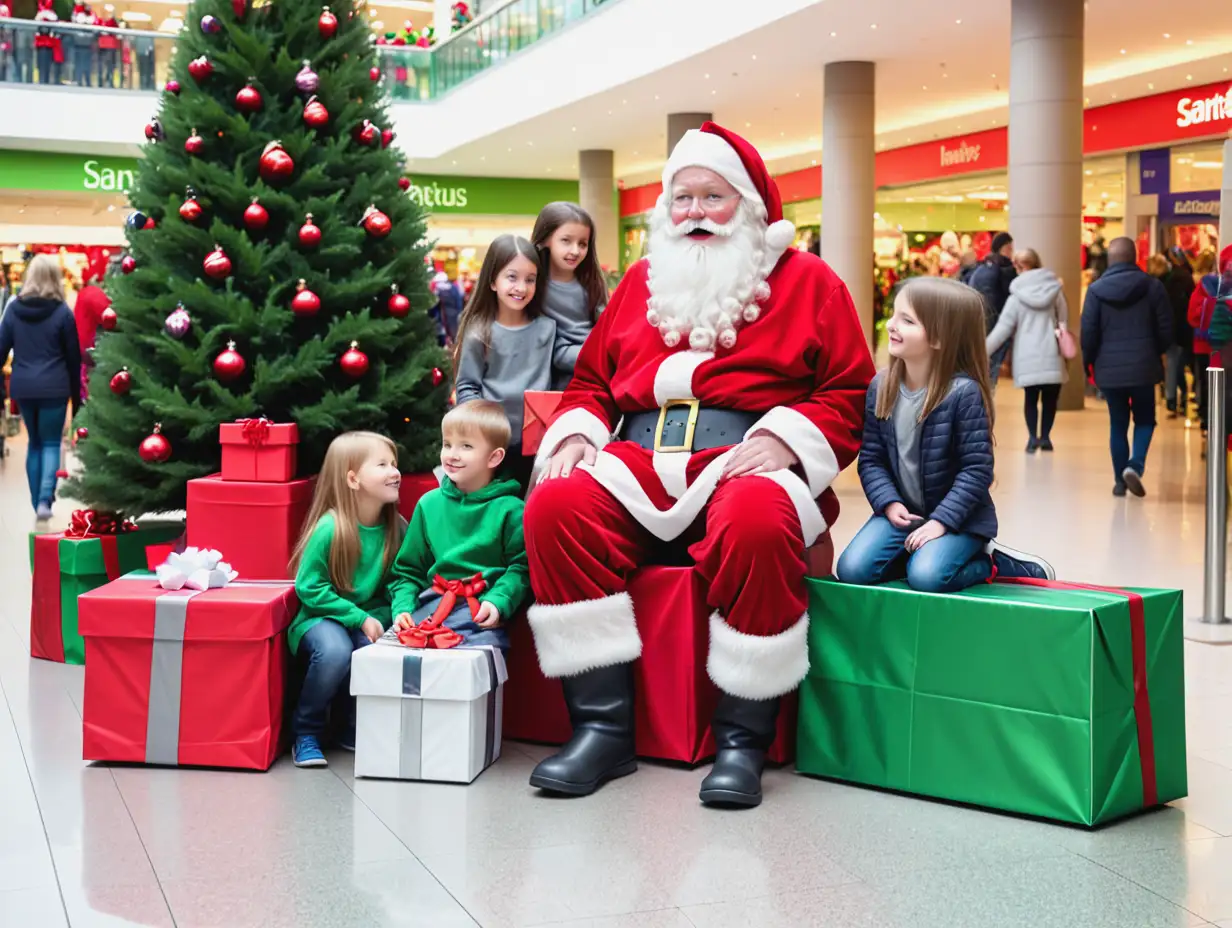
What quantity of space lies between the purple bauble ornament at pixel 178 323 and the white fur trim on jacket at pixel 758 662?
2290 millimetres

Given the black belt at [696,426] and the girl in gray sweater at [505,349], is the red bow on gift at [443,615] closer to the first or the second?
the black belt at [696,426]

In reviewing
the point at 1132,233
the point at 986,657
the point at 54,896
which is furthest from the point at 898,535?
the point at 1132,233

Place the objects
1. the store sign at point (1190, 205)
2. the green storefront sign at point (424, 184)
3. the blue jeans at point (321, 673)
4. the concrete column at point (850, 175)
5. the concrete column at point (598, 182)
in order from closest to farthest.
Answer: the blue jeans at point (321, 673)
the store sign at point (1190, 205)
the concrete column at point (850, 175)
the green storefront sign at point (424, 184)
the concrete column at point (598, 182)

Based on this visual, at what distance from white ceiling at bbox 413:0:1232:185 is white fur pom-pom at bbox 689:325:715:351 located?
11.5 metres

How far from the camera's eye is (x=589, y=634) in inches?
136

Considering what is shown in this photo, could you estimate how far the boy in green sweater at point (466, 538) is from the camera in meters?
3.73

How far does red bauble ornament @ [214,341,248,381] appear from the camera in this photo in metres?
4.69

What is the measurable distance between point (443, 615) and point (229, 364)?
1.55 metres

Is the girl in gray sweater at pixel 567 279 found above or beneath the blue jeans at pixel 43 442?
above

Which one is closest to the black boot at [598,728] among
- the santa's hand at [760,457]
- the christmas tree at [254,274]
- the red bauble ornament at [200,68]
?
the santa's hand at [760,457]

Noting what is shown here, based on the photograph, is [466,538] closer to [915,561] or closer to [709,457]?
[709,457]

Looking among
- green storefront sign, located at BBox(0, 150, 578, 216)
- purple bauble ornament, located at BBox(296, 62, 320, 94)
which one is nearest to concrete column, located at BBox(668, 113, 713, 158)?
green storefront sign, located at BBox(0, 150, 578, 216)

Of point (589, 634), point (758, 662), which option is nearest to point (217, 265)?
point (589, 634)

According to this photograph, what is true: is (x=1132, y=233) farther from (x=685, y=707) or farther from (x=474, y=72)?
(x=685, y=707)
